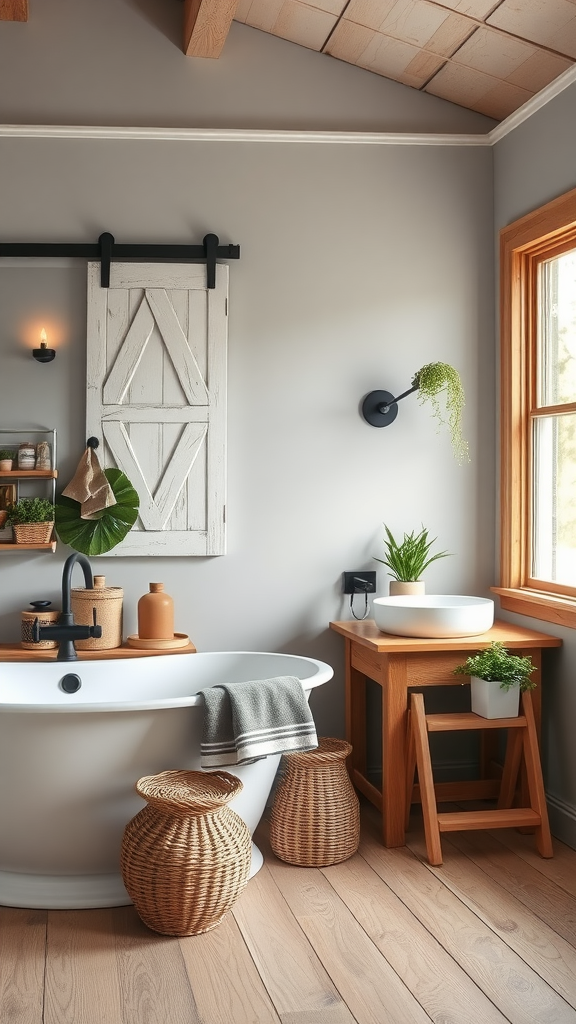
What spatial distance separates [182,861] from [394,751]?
39.7 inches

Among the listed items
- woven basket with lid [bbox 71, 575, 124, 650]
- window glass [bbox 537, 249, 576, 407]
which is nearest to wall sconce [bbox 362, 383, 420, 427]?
window glass [bbox 537, 249, 576, 407]

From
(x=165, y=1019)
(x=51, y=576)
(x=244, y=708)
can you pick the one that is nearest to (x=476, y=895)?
(x=244, y=708)

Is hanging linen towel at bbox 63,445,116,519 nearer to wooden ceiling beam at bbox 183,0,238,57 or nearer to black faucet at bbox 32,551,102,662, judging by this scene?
black faucet at bbox 32,551,102,662

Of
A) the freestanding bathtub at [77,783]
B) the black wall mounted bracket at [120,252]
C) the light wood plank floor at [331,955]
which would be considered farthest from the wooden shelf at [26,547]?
the light wood plank floor at [331,955]

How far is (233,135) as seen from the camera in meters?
3.77

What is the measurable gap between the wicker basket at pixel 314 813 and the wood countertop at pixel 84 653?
2.14 ft

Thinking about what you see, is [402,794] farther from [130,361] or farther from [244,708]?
[130,361]

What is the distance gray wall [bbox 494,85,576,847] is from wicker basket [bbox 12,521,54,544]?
193 centimetres

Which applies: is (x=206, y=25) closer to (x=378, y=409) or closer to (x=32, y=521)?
(x=378, y=409)

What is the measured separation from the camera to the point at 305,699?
2.97 metres

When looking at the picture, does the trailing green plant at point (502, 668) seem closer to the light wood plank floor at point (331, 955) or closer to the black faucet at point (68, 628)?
the light wood plank floor at point (331, 955)

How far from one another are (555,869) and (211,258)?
8.52ft

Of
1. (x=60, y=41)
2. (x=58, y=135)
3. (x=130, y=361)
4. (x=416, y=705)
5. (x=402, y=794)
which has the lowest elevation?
(x=402, y=794)

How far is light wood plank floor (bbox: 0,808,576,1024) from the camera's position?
86.8 inches
